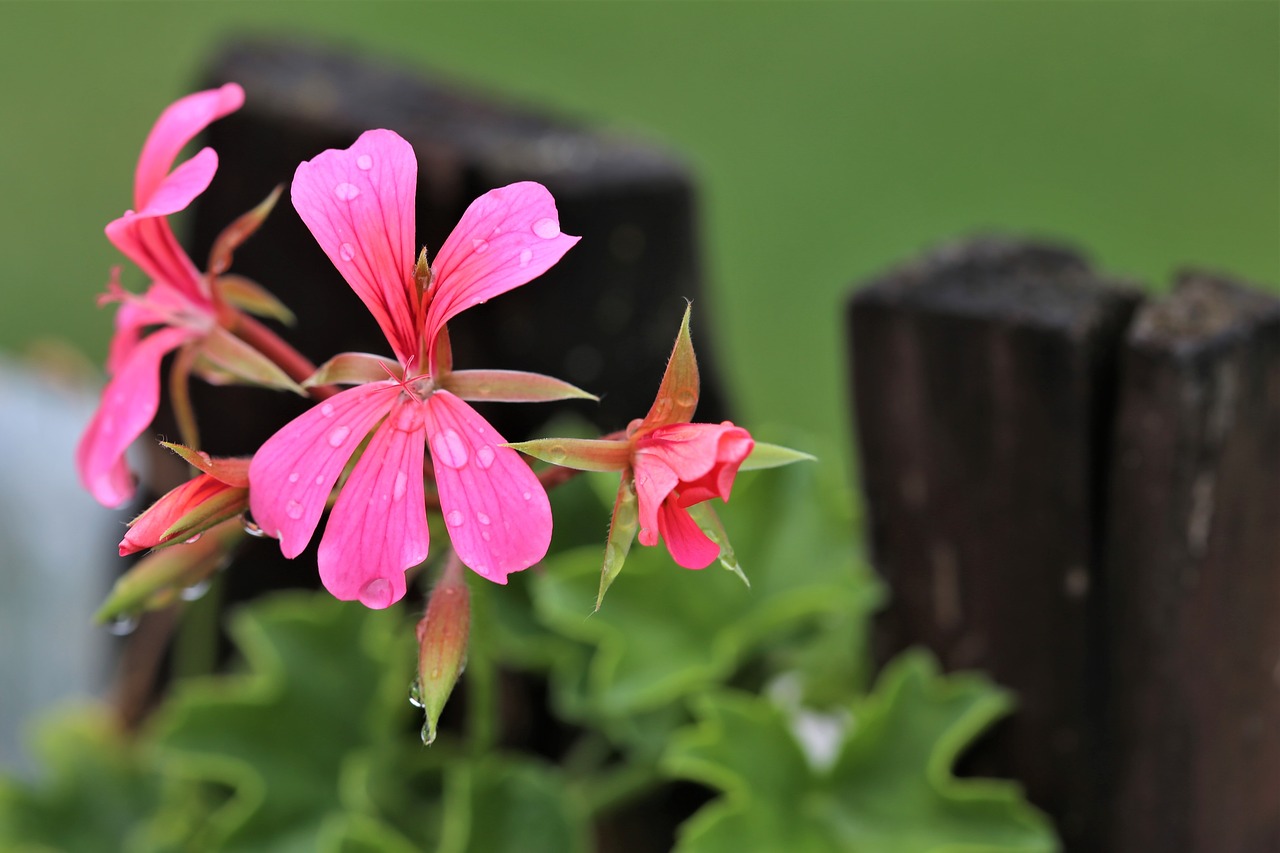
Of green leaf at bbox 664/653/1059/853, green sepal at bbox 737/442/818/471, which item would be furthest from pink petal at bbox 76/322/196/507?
green leaf at bbox 664/653/1059/853

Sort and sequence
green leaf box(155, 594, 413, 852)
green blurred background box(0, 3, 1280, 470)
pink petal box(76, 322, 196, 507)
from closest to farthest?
pink petal box(76, 322, 196, 507) → green leaf box(155, 594, 413, 852) → green blurred background box(0, 3, 1280, 470)

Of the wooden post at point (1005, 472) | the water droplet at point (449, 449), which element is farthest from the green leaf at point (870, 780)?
the water droplet at point (449, 449)

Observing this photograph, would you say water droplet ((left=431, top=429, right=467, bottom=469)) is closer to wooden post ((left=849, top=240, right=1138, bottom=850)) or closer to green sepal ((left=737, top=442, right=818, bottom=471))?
green sepal ((left=737, top=442, right=818, bottom=471))

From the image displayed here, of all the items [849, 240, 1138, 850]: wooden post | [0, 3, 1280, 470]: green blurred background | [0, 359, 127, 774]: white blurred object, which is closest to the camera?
[849, 240, 1138, 850]: wooden post

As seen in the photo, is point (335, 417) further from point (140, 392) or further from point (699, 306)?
point (699, 306)

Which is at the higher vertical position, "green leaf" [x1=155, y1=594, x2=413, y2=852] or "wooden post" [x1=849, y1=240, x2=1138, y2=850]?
"wooden post" [x1=849, y1=240, x2=1138, y2=850]

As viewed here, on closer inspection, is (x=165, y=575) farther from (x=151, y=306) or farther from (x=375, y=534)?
(x=375, y=534)

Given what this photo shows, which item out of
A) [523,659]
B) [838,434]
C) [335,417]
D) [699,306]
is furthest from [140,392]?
[838,434]
